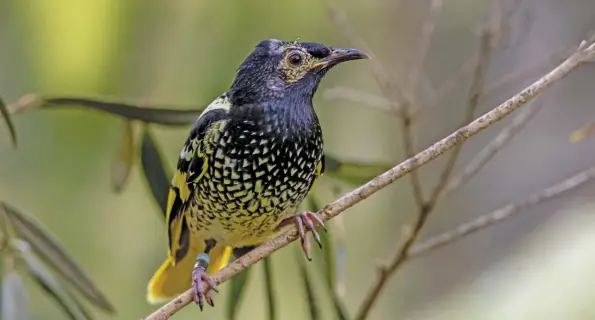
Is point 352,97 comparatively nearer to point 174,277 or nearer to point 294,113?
point 294,113

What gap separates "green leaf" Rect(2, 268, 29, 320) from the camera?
1.81 metres

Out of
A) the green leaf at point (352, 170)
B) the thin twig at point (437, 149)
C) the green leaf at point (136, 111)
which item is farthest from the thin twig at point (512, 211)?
the green leaf at point (136, 111)

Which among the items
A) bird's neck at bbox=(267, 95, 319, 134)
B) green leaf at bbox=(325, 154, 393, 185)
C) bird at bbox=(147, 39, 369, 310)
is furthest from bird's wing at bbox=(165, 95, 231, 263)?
green leaf at bbox=(325, 154, 393, 185)

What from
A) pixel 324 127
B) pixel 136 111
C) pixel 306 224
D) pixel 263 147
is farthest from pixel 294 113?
pixel 324 127

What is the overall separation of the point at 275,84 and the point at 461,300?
1.71 meters

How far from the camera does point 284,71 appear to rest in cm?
174

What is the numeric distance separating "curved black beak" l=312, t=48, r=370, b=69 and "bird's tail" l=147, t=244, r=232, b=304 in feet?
2.08

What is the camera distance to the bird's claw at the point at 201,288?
5.45ft

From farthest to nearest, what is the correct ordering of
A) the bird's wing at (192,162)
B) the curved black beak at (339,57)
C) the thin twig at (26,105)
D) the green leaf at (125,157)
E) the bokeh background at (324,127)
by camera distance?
the bokeh background at (324,127) → the green leaf at (125,157) → the thin twig at (26,105) → the bird's wing at (192,162) → the curved black beak at (339,57)

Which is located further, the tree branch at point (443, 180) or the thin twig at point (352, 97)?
the thin twig at point (352, 97)

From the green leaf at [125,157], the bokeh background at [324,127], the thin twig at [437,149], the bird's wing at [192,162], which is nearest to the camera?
the thin twig at [437,149]

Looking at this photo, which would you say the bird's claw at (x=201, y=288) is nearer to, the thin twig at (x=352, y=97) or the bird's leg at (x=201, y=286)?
the bird's leg at (x=201, y=286)

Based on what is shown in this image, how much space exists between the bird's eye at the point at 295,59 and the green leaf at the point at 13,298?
2.70ft

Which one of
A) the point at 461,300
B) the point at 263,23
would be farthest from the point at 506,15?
the point at 263,23
